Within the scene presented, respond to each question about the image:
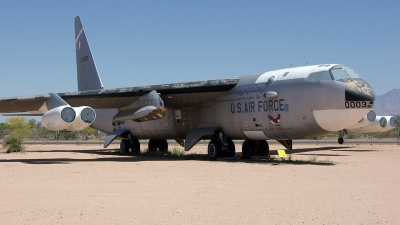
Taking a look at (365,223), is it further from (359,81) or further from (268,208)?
(359,81)

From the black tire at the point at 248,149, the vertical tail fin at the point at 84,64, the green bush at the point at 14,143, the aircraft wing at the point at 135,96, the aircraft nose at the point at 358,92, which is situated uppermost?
the vertical tail fin at the point at 84,64

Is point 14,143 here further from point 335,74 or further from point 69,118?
point 335,74

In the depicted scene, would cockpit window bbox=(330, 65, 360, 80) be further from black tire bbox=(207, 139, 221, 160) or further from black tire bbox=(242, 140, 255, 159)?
black tire bbox=(207, 139, 221, 160)

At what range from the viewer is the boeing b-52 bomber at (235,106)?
17.7m

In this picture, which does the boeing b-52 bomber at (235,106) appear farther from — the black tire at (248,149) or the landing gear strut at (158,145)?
the landing gear strut at (158,145)

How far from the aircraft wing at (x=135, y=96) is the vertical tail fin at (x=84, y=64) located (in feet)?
20.1

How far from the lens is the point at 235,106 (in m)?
21.3

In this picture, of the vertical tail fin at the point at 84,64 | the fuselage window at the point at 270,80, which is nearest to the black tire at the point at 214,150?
the fuselage window at the point at 270,80

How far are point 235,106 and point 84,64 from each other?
13.7 meters

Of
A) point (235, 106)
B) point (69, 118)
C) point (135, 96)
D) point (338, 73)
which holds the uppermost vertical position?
point (338, 73)

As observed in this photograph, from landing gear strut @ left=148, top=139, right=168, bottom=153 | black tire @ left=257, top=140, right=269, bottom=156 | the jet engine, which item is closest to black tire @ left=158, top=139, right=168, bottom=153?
landing gear strut @ left=148, top=139, right=168, bottom=153

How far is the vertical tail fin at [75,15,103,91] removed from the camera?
30781 mm

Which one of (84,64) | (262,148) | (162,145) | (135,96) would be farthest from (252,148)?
(84,64)

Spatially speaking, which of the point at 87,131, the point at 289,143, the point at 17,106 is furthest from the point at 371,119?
the point at 87,131
